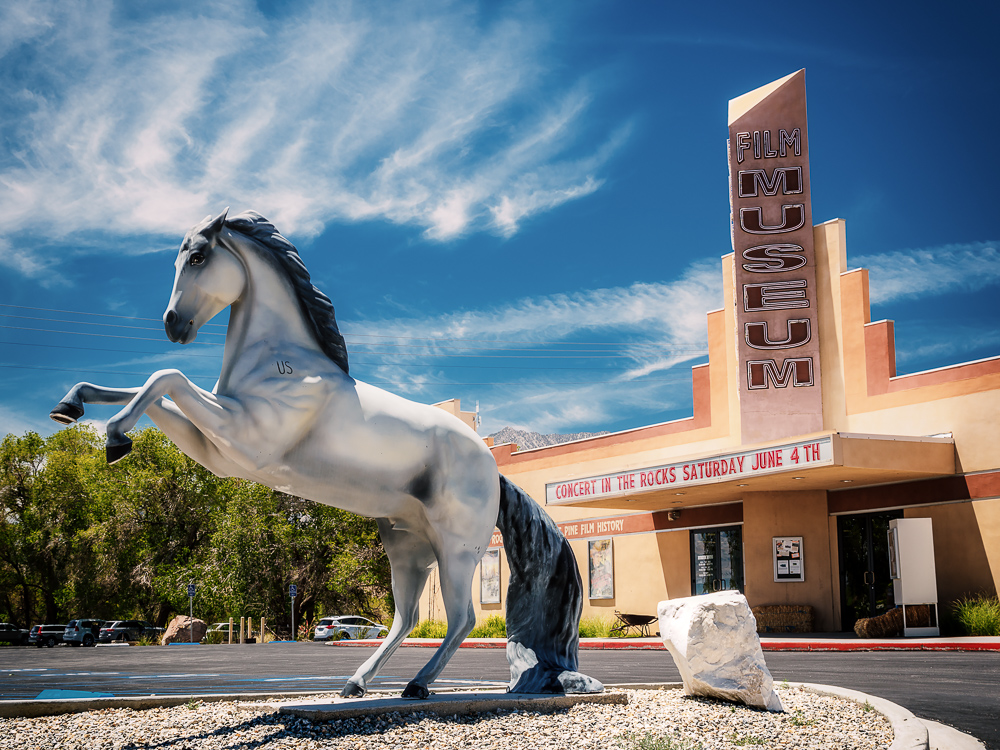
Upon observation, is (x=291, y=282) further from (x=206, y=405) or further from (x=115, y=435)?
(x=115, y=435)

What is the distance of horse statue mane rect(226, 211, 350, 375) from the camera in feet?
17.8

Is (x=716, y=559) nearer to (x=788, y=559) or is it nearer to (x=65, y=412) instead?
(x=788, y=559)

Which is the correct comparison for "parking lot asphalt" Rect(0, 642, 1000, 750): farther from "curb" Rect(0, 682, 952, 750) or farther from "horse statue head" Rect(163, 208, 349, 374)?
"horse statue head" Rect(163, 208, 349, 374)

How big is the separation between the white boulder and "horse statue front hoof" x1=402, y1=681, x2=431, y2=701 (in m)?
2.00

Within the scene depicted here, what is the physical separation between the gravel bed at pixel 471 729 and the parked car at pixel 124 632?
129 ft

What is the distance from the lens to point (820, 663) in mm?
13070

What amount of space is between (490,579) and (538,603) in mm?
27646

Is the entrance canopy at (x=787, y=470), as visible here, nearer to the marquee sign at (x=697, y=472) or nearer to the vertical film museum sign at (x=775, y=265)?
the marquee sign at (x=697, y=472)

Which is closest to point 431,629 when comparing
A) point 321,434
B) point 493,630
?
point 493,630

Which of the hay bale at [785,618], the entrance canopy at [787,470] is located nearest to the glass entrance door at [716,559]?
the entrance canopy at [787,470]

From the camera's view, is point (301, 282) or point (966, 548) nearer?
point (301, 282)

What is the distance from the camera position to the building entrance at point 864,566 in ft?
71.3

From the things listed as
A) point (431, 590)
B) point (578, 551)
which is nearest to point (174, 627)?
point (431, 590)

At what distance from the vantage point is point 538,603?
6500 millimetres
